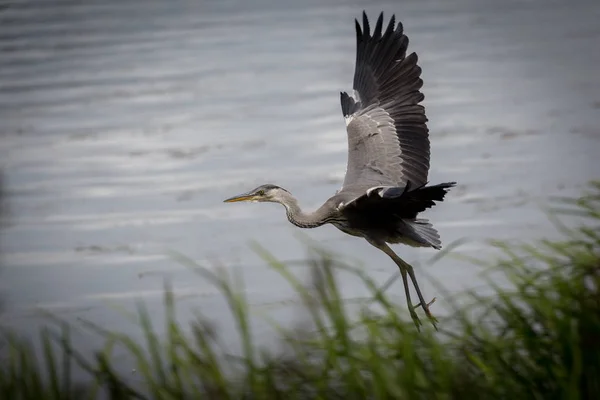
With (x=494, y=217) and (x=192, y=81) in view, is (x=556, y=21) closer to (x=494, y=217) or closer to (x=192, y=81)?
(x=192, y=81)

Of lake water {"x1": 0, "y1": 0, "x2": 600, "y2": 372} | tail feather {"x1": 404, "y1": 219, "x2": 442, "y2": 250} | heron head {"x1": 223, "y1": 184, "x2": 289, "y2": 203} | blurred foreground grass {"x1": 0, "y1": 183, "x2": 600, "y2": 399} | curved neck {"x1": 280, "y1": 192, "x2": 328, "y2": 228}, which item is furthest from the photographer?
lake water {"x1": 0, "y1": 0, "x2": 600, "y2": 372}

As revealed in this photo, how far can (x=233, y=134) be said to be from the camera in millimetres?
10656

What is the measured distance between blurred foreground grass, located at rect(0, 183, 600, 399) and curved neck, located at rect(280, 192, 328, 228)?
2379mm

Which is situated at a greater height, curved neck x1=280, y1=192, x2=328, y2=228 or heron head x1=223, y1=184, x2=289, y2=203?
heron head x1=223, y1=184, x2=289, y2=203

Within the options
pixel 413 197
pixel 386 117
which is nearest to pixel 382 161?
pixel 386 117

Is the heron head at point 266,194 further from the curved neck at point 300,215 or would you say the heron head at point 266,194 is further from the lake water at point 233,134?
the lake water at point 233,134

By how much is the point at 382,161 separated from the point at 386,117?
0.33 m

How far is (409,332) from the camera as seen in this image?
356cm

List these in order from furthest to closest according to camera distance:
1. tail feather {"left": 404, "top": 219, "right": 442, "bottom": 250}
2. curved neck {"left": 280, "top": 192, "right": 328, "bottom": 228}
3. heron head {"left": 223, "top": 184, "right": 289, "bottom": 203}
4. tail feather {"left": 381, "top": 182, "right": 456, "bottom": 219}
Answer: heron head {"left": 223, "top": 184, "right": 289, "bottom": 203}, curved neck {"left": 280, "top": 192, "right": 328, "bottom": 228}, tail feather {"left": 404, "top": 219, "right": 442, "bottom": 250}, tail feather {"left": 381, "top": 182, "right": 456, "bottom": 219}

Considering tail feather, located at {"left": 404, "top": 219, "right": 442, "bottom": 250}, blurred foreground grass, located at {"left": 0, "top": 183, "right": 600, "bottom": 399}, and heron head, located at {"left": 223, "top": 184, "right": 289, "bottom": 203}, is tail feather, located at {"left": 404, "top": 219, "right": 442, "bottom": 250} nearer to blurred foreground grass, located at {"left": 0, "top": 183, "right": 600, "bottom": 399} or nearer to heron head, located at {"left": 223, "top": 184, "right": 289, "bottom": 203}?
heron head, located at {"left": 223, "top": 184, "right": 289, "bottom": 203}

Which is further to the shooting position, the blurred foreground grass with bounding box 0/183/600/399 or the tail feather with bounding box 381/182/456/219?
the tail feather with bounding box 381/182/456/219

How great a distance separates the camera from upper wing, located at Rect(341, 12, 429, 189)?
6.49m

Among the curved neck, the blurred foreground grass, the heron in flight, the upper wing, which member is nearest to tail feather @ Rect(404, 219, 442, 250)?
the heron in flight

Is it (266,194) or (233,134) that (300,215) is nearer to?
(266,194)
